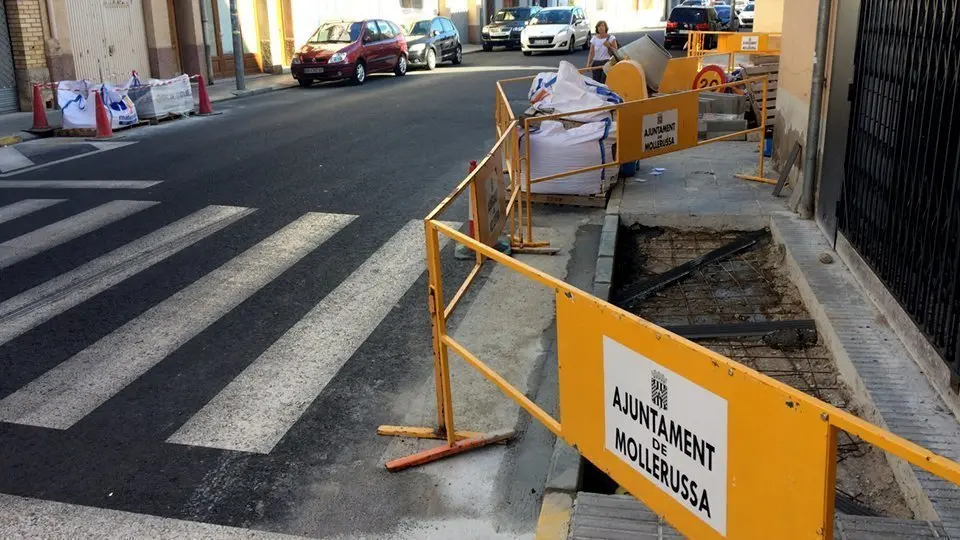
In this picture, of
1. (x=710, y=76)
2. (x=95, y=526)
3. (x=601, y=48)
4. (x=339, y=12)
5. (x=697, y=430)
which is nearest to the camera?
(x=697, y=430)

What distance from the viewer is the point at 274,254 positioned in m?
8.73

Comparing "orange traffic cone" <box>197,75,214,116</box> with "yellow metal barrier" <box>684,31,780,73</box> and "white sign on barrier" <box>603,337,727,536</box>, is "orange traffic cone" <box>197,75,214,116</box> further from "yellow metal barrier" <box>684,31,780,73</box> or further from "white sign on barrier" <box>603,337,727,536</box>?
"white sign on barrier" <box>603,337,727,536</box>

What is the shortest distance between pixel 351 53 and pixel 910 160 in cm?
2075

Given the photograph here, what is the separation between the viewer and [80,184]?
12.2 meters

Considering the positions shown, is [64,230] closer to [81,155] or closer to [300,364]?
[300,364]

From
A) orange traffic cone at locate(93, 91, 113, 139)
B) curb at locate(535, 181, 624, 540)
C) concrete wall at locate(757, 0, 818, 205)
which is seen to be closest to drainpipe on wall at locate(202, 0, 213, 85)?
orange traffic cone at locate(93, 91, 113, 139)

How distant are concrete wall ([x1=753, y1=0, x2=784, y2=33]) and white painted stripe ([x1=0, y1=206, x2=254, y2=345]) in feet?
42.6

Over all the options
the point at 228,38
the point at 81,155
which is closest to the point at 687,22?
the point at 228,38

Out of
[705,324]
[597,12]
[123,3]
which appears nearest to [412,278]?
[705,324]

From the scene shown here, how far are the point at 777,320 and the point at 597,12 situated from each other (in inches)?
2629

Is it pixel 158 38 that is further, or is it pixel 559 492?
pixel 158 38

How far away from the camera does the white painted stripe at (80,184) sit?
39.3ft

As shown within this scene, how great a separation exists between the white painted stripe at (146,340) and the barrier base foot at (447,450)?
6.81 feet

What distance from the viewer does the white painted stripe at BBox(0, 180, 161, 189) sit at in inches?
472
